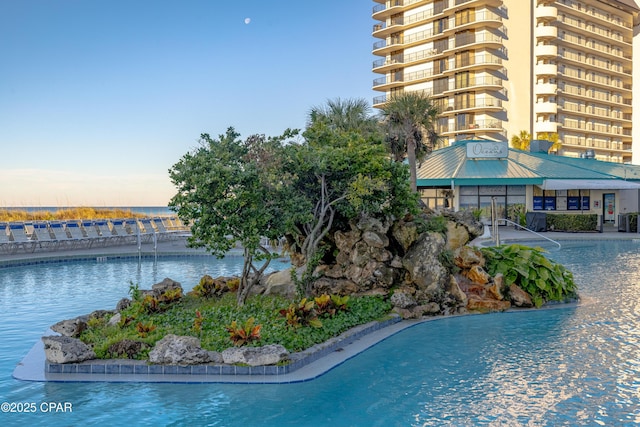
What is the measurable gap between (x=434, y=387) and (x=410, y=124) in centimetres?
2014

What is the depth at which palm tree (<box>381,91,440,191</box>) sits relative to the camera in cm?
2567

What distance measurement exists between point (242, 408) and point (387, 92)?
215 feet

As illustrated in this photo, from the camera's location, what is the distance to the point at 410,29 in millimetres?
65500

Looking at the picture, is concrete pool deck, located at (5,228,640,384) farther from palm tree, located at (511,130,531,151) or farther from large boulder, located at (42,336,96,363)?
palm tree, located at (511,130,531,151)

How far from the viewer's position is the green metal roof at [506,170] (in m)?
33.1

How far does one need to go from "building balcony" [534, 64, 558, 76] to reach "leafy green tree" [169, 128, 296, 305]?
2494 inches

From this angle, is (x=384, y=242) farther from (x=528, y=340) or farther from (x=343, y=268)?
(x=528, y=340)

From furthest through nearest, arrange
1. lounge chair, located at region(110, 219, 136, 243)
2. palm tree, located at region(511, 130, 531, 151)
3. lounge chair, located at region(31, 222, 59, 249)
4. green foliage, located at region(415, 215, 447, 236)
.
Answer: palm tree, located at region(511, 130, 531, 151) → lounge chair, located at region(110, 219, 136, 243) → lounge chair, located at region(31, 222, 59, 249) → green foliage, located at region(415, 215, 447, 236)

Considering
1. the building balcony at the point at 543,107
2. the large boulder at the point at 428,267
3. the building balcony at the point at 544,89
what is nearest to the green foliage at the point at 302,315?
the large boulder at the point at 428,267

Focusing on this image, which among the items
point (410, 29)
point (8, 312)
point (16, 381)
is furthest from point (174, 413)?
point (410, 29)

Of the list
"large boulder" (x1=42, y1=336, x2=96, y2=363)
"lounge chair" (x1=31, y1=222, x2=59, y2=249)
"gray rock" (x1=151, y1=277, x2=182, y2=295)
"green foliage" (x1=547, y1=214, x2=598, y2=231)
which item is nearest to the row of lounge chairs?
"lounge chair" (x1=31, y1=222, x2=59, y2=249)

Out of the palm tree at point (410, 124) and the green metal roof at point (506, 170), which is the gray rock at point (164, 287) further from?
the green metal roof at point (506, 170)

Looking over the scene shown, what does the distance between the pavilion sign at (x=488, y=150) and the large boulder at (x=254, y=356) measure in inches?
1228

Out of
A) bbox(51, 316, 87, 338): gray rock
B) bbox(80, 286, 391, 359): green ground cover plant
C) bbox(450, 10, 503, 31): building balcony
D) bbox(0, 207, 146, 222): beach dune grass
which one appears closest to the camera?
bbox(80, 286, 391, 359): green ground cover plant
